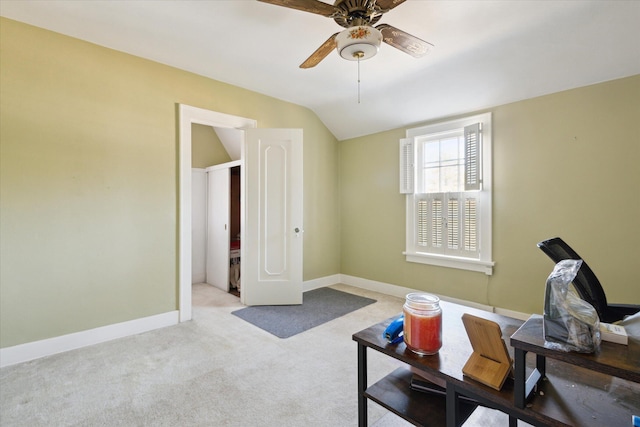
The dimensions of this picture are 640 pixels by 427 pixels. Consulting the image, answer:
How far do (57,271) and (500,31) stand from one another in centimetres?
415

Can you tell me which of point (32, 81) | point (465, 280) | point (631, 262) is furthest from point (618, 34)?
point (32, 81)

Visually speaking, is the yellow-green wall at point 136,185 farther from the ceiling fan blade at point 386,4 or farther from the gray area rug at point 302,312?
the ceiling fan blade at point 386,4

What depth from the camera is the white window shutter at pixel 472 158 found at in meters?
3.28

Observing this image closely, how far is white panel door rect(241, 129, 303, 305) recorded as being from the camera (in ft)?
11.8

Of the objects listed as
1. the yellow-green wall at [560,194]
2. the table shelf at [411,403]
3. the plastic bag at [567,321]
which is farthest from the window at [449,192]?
the plastic bag at [567,321]

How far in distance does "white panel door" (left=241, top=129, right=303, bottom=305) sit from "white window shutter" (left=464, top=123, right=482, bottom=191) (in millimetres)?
1951

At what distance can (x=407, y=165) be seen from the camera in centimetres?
389

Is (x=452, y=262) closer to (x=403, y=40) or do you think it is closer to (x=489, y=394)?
(x=403, y=40)

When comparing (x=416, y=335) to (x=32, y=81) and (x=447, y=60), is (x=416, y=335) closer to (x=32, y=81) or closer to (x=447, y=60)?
(x=447, y=60)

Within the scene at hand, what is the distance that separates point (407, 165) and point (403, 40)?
208 centimetres

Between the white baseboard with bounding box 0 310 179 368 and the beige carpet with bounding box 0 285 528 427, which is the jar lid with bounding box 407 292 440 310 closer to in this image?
the beige carpet with bounding box 0 285 528 427

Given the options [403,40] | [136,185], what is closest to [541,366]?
[403,40]

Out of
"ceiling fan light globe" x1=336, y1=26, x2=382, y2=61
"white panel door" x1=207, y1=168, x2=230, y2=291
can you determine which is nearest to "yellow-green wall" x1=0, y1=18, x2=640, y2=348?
"white panel door" x1=207, y1=168, x2=230, y2=291

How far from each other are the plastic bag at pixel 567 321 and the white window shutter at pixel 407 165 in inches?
123
